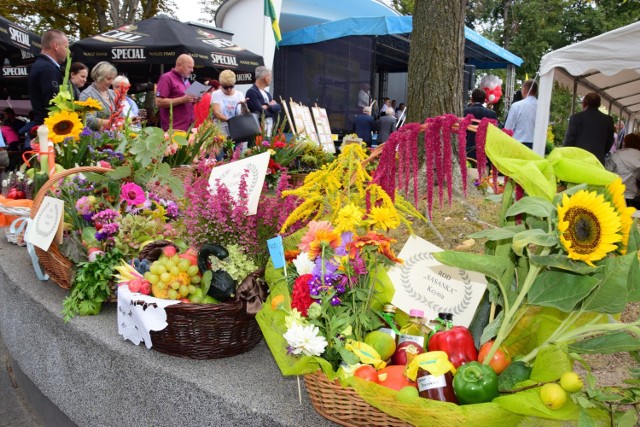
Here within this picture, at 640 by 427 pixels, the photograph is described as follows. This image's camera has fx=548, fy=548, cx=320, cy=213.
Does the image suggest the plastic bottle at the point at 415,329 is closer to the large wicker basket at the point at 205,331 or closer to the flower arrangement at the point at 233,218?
the large wicker basket at the point at 205,331

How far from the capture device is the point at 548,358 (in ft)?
3.43

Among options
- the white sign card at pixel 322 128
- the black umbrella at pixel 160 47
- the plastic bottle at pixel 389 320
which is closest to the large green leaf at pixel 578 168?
→ the plastic bottle at pixel 389 320

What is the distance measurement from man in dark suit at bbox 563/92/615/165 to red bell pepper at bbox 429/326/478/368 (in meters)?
6.14

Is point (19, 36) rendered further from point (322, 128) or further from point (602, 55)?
point (602, 55)

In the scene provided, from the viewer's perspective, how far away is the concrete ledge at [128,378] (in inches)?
53.3

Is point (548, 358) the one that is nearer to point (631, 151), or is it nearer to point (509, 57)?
point (631, 151)

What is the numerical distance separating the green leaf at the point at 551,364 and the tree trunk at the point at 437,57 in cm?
266

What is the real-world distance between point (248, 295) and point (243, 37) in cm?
1039

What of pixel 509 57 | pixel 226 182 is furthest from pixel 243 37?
pixel 226 182

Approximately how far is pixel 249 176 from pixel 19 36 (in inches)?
290

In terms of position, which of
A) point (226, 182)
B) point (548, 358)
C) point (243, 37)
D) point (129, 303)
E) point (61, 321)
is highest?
point (243, 37)

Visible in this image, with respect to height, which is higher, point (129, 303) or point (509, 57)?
point (509, 57)

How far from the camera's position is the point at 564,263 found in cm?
101

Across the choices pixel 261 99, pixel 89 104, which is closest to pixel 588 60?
pixel 261 99
